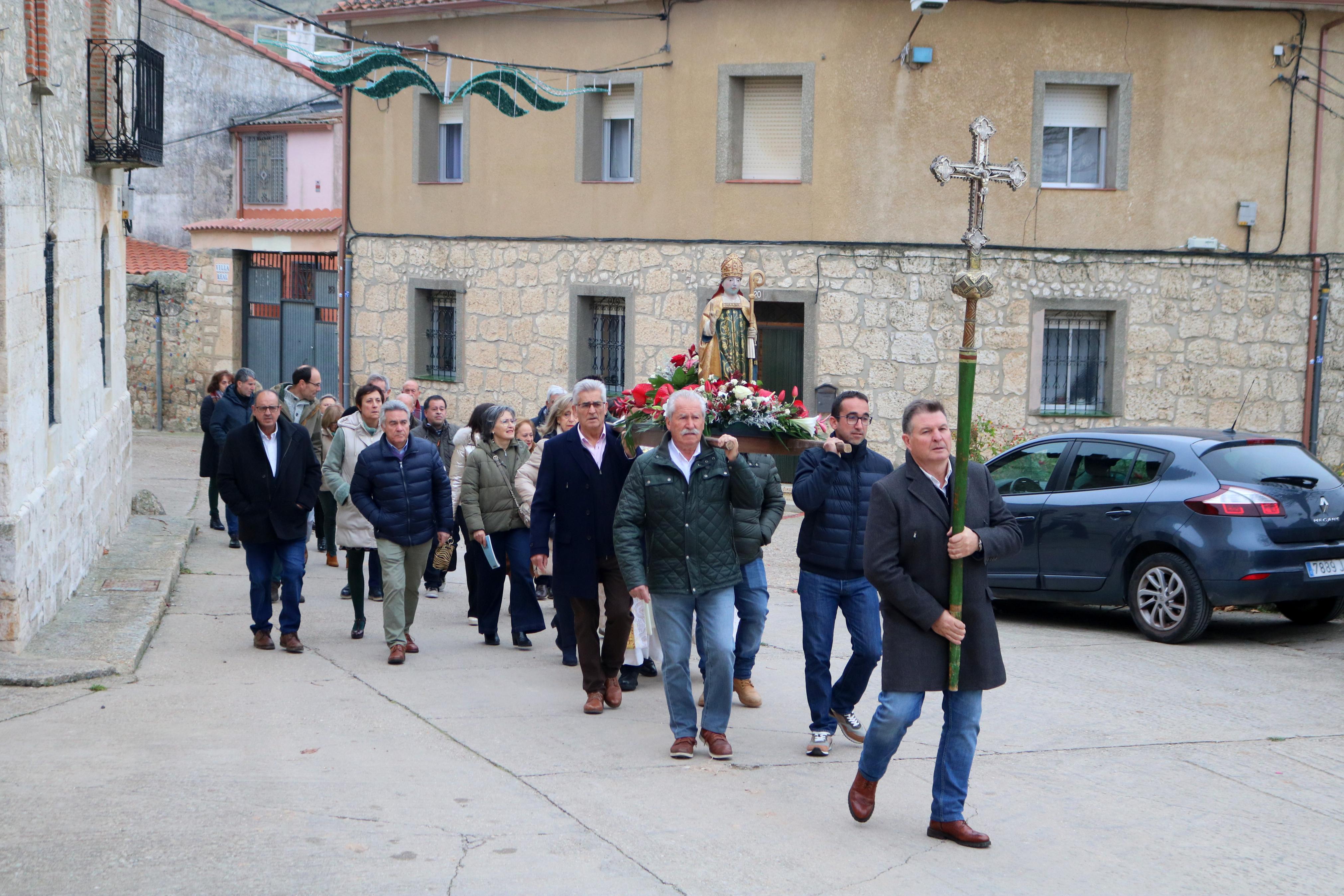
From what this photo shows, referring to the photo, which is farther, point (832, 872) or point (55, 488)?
point (55, 488)

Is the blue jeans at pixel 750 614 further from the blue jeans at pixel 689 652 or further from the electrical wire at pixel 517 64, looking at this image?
the electrical wire at pixel 517 64

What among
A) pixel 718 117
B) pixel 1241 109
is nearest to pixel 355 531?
pixel 718 117

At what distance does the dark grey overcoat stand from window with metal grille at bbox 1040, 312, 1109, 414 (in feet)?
42.8

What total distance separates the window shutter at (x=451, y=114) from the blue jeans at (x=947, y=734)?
16.8m

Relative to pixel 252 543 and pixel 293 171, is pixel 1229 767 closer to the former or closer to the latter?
pixel 252 543

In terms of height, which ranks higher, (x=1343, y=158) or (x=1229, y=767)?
(x=1343, y=158)

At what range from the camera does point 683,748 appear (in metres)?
6.68

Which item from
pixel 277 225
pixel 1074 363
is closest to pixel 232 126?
pixel 277 225

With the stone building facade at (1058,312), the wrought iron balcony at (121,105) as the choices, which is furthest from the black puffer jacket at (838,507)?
the stone building facade at (1058,312)

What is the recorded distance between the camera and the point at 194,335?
27391mm

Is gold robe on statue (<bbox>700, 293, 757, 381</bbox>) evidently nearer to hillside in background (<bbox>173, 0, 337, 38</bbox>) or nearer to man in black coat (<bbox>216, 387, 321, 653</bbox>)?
man in black coat (<bbox>216, 387, 321, 653</bbox>)

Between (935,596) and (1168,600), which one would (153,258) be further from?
(935,596)

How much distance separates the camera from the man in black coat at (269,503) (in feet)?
29.9

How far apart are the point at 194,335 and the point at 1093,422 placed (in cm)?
1781
